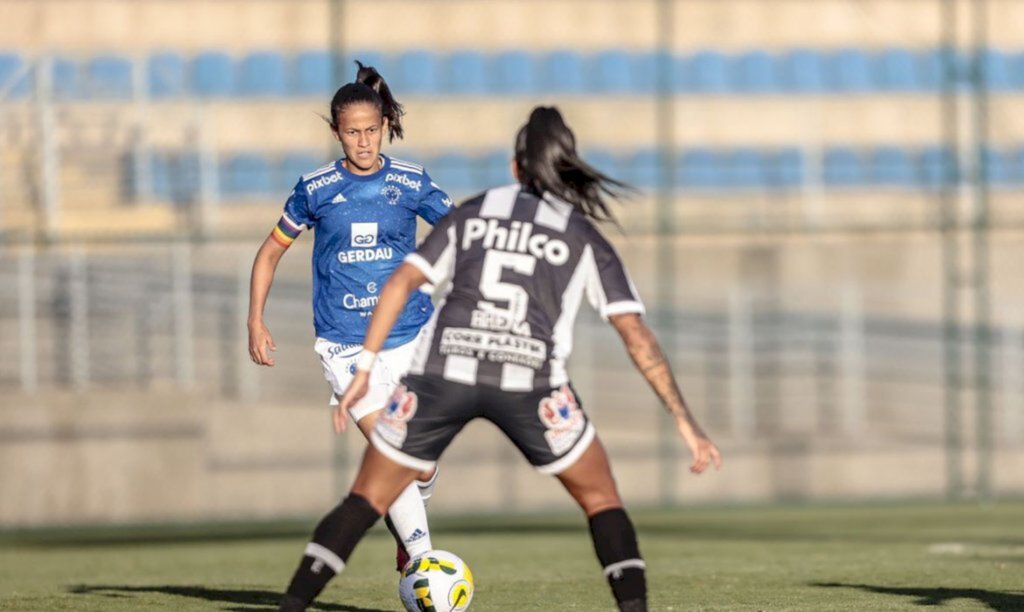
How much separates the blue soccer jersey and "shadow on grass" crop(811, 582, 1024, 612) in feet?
7.82

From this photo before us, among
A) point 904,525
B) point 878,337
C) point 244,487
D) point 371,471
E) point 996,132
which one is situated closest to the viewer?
point 371,471

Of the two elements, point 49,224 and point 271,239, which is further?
point 49,224

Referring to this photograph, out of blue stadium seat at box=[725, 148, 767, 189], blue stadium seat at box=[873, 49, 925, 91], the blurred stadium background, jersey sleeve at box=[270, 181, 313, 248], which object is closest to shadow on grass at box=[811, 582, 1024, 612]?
jersey sleeve at box=[270, 181, 313, 248]

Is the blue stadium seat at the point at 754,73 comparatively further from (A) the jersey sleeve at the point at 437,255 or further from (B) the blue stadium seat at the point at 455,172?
(A) the jersey sleeve at the point at 437,255

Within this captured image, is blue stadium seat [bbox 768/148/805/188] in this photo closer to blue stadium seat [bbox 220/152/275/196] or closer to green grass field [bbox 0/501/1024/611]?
blue stadium seat [bbox 220/152/275/196]

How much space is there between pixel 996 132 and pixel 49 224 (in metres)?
10.8

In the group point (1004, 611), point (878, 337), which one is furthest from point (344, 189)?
point (878, 337)

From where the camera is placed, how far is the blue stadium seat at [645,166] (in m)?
21.0

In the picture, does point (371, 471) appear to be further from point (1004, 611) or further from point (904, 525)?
point (904, 525)

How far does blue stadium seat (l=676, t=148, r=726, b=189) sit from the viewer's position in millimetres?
21328

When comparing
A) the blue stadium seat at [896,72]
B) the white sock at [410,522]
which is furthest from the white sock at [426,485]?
the blue stadium seat at [896,72]

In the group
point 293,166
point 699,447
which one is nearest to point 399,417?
point 699,447

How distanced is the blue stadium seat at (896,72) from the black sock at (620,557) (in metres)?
16.5

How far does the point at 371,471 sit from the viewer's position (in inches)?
231
